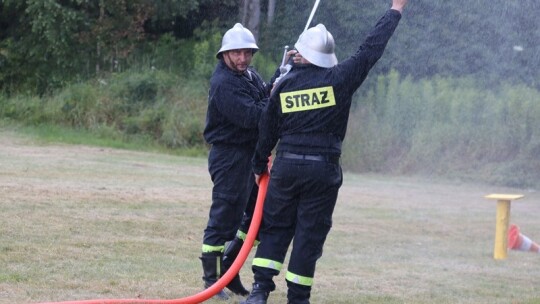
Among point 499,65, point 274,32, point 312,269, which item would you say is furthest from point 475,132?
point 312,269

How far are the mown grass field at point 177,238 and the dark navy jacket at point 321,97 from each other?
5.02ft

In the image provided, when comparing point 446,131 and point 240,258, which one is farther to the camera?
point 446,131

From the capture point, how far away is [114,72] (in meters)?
26.3

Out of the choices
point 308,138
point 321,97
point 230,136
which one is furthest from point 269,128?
point 230,136

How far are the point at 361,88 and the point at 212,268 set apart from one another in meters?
18.1

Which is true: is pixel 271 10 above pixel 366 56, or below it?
above

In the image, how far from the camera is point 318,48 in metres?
6.73

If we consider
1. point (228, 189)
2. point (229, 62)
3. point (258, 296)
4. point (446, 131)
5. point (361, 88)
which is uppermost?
point (361, 88)

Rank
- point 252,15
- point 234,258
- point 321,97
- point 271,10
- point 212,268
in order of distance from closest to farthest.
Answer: point 321,97, point 212,268, point 234,258, point 271,10, point 252,15

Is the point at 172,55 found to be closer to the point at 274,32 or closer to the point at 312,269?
the point at 274,32

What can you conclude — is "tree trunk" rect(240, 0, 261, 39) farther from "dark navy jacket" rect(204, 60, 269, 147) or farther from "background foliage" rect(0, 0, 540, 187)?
"dark navy jacket" rect(204, 60, 269, 147)

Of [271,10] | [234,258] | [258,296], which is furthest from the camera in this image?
[271,10]

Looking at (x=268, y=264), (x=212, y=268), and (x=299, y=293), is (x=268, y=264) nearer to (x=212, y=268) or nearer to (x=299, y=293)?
(x=299, y=293)

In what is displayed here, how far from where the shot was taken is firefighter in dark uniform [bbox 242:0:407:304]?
6.69 m
